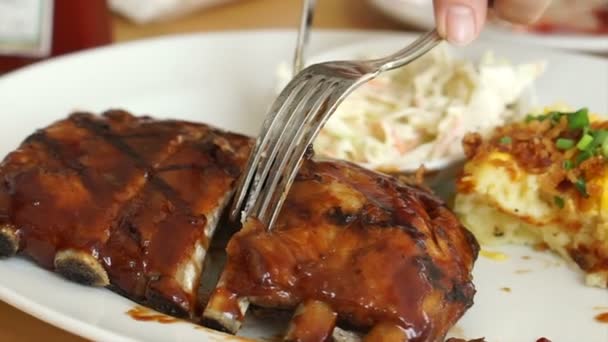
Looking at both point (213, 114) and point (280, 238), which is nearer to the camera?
point (280, 238)

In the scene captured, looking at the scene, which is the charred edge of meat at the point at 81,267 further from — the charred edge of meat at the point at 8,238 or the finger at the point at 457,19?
the finger at the point at 457,19

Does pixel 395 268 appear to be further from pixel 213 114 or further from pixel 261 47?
pixel 261 47

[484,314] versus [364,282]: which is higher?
[364,282]

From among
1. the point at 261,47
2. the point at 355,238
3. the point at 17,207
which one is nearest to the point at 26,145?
the point at 17,207

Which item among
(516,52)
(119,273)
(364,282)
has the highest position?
(516,52)

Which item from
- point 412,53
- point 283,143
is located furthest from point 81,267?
point 412,53

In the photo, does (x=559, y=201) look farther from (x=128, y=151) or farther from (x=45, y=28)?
(x=45, y=28)

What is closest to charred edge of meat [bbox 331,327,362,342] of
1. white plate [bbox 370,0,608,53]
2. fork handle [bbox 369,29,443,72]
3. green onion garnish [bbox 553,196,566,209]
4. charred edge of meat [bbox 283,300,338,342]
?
charred edge of meat [bbox 283,300,338,342]
